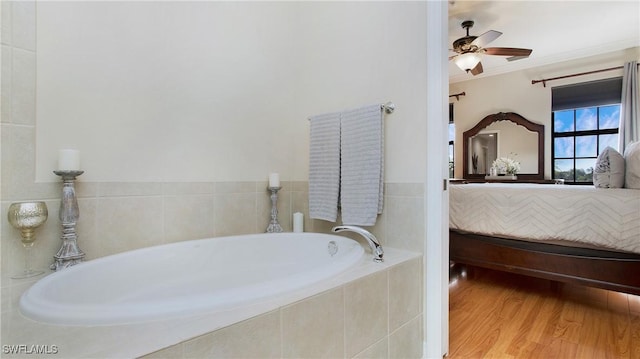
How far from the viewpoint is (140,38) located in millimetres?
1492

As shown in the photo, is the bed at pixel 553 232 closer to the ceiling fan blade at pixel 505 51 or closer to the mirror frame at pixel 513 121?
the ceiling fan blade at pixel 505 51

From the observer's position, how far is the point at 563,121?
4.18 metres

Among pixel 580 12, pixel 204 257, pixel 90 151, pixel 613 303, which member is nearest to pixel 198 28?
pixel 90 151

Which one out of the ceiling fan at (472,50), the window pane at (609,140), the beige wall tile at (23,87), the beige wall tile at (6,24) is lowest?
the beige wall tile at (23,87)

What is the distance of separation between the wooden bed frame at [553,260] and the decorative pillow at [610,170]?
0.44 m

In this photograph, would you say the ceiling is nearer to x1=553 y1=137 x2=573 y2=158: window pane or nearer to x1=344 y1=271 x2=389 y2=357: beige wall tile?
x1=553 y1=137 x2=573 y2=158: window pane

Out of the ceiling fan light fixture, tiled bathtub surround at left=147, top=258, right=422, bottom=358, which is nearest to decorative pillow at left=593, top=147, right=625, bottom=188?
tiled bathtub surround at left=147, top=258, right=422, bottom=358

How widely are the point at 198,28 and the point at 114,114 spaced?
0.69 metres

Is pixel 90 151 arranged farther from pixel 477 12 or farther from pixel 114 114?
pixel 477 12

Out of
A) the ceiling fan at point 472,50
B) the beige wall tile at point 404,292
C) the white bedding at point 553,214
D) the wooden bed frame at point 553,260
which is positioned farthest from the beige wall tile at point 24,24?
the ceiling fan at point 472,50

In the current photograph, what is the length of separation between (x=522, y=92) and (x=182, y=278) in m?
5.07

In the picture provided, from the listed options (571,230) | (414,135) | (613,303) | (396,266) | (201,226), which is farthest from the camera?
(613,303)

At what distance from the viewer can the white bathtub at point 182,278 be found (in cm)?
76

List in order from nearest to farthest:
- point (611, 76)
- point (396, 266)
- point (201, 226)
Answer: point (396, 266), point (201, 226), point (611, 76)
